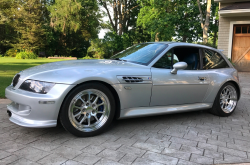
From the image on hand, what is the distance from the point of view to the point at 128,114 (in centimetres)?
342

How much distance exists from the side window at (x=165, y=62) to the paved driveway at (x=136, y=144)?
104 centimetres

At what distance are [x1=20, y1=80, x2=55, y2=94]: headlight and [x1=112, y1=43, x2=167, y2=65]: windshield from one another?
1616 millimetres

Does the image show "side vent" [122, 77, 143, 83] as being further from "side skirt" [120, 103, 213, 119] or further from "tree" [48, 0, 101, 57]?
"tree" [48, 0, 101, 57]

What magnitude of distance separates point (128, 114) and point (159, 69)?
92 centimetres

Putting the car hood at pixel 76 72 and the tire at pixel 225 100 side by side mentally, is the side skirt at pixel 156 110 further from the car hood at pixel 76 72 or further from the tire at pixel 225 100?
the car hood at pixel 76 72

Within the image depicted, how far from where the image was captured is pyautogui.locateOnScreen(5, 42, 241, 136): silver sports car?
2.88 m

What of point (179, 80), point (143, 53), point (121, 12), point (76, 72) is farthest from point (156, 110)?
point (121, 12)

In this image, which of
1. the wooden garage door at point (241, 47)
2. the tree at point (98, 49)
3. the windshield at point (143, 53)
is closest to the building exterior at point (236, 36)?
the wooden garage door at point (241, 47)

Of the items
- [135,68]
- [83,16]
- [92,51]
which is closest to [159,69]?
[135,68]

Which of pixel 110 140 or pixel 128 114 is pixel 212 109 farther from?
pixel 110 140

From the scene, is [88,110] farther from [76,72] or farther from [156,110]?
[156,110]

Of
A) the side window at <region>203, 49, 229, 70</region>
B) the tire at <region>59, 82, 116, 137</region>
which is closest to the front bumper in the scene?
the tire at <region>59, 82, 116, 137</region>

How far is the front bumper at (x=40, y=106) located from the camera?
2797 millimetres

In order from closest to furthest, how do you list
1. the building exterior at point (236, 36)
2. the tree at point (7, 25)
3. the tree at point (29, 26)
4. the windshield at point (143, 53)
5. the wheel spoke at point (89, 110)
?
the wheel spoke at point (89, 110) → the windshield at point (143, 53) → the building exterior at point (236, 36) → the tree at point (29, 26) → the tree at point (7, 25)
